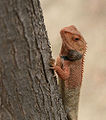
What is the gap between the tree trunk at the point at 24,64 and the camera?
2457 mm

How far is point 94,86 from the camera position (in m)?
8.59

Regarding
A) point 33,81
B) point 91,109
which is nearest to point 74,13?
point 91,109

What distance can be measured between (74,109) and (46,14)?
7688 mm

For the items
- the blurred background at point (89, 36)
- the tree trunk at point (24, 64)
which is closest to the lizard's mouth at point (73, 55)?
the tree trunk at point (24, 64)

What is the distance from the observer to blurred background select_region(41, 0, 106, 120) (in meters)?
8.13

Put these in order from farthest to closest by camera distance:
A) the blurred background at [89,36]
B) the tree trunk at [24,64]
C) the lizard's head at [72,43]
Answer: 1. the blurred background at [89,36]
2. the lizard's head at [72,43]
3. the tree trunk at [24,64]

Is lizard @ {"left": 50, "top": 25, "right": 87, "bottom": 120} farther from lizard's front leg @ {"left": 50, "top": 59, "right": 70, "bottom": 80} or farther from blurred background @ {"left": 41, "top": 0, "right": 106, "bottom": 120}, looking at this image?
blurred background @ {"left": 41, "top": 0, "right": 106, "bottom": 120}

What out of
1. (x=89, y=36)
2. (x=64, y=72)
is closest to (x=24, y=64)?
(x=64, y=72)

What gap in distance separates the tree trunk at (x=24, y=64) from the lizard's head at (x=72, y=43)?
0.78 m

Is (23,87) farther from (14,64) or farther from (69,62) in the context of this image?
(69,62)

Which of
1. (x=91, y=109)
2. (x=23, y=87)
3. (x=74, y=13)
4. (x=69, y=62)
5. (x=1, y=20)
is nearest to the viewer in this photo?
(x=1, y=20)

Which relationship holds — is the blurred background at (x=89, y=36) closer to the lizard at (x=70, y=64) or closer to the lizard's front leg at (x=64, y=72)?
the lizard at (x=70, y=64)

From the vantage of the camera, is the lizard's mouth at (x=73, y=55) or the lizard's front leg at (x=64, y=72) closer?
the lizard's front leg at (x=64, y=72)

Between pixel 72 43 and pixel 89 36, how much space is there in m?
6.25
